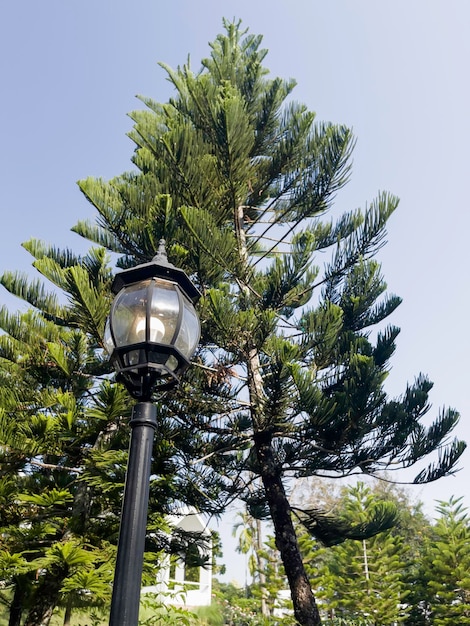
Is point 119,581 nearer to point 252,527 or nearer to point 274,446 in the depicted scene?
point 274,446

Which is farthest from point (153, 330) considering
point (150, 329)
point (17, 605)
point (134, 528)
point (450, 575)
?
point (450, 575)

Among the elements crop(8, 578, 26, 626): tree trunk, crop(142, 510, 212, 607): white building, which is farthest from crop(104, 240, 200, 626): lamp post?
crop(142, 510, 212, 607): white building

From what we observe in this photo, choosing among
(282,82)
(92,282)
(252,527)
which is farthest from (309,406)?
(252,527)

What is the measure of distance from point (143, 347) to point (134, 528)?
552mm

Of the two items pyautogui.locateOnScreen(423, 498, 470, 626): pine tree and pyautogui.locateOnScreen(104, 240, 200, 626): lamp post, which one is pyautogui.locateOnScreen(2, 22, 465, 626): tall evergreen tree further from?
pyautogui.locateOnScreen(423, 498, 470, 626): pine tree

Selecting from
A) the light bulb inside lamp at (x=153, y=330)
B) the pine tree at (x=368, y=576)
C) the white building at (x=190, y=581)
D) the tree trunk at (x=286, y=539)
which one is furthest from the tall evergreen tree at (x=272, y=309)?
the pine tree at (x=368, y=576)

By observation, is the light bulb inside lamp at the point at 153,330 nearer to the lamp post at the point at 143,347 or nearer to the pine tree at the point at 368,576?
the lamp post at the point at 143,347

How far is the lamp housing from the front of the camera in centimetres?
163

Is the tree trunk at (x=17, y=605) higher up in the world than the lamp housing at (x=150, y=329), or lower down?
lower down

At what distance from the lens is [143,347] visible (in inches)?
64.1

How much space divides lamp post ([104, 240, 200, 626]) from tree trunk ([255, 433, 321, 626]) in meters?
3.70

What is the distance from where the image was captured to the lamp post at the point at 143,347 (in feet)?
4.61

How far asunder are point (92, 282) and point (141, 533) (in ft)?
14.2

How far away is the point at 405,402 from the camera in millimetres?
5301
